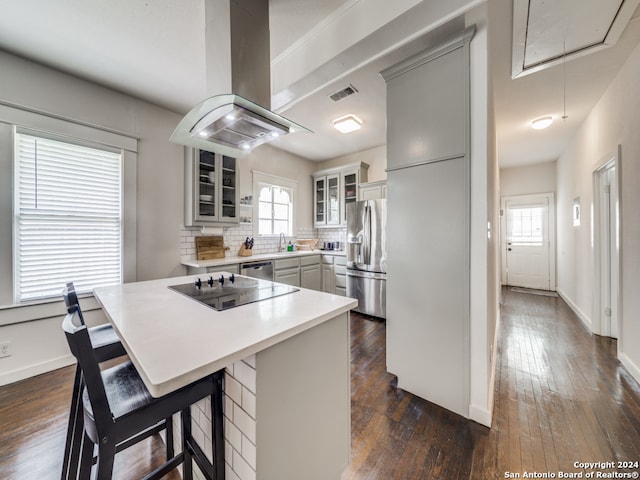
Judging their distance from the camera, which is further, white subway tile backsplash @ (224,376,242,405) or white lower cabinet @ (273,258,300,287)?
white lower cabinet @ (273,258,300,287)

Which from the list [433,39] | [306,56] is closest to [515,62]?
[433,39]

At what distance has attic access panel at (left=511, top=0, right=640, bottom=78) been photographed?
160 centimetres

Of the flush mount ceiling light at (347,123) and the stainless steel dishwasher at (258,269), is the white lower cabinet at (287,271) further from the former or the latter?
the flush mount ceiling light at (347,123)

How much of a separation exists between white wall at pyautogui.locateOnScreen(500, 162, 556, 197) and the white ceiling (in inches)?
108

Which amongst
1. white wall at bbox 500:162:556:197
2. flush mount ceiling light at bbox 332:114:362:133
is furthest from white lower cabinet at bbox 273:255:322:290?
white wall at bbox 500:162:556:197

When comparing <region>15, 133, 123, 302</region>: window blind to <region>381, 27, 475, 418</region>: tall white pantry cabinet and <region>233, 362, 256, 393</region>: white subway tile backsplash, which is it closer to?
<region>233, 362, 256, 393</region>: white subway tile backsplash

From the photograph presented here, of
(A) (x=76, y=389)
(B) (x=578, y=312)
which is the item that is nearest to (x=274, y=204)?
(A) (x=76, y=389)

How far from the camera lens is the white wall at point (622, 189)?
210cm

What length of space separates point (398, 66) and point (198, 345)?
229cm

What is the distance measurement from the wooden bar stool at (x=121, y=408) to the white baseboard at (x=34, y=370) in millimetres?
1913

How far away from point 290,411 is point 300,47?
2.58 m

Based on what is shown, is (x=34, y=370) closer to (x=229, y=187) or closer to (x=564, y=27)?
(x=229, y=187)

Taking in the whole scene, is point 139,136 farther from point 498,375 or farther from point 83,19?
point 498,375

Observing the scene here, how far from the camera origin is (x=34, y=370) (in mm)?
2223
